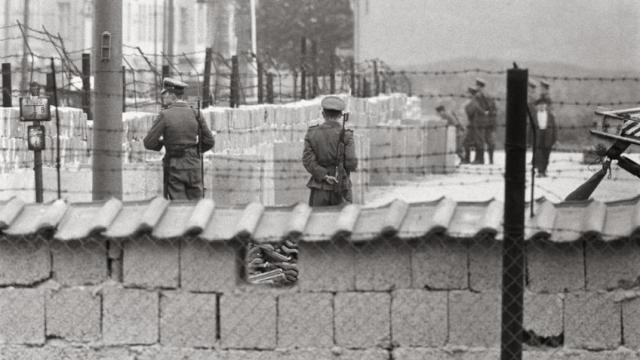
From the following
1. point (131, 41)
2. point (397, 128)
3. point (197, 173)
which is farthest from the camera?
point (131, 41)

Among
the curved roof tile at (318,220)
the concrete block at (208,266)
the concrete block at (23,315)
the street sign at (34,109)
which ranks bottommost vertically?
the concrete block at (23,315)

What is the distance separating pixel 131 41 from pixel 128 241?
137 feet

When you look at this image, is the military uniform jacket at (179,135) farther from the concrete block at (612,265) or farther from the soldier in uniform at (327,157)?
the concrete block at (612,265)

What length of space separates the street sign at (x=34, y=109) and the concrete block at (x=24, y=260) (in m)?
4.98

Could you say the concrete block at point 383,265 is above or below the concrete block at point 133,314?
above

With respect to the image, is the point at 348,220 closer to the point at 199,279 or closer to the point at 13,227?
the point at 199,279

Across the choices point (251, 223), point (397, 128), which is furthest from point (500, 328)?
point (397, 128)

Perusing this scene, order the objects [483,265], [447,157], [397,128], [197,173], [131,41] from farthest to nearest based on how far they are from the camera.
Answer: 1. [131,41]
2. [447,157]
3. [397,128]
4. [197,173]
5. [483,265]

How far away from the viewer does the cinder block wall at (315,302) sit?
7527mm

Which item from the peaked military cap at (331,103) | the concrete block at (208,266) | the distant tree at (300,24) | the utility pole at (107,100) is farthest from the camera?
the distant tree at (300,24)

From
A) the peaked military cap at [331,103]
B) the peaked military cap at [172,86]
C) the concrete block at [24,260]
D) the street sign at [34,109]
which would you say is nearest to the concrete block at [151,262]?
the concrete block at [24,260]

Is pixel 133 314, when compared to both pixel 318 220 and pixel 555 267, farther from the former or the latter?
pixel 555 267

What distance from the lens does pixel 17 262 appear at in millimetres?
7789

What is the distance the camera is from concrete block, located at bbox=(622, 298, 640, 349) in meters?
7.52
